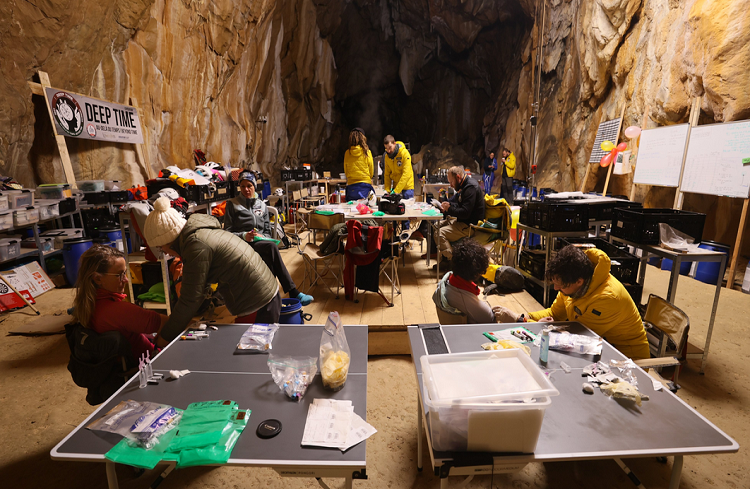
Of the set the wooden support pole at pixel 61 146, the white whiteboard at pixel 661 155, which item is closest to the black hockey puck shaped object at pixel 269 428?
the wooden support pole at pixel 61 146

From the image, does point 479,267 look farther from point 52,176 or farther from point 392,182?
point 52,176

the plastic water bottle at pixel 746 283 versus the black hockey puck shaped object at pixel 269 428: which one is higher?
the black hockey puck shaped object at pixel 269 428

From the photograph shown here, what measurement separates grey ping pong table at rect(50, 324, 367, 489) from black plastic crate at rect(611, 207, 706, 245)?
222 centimetres

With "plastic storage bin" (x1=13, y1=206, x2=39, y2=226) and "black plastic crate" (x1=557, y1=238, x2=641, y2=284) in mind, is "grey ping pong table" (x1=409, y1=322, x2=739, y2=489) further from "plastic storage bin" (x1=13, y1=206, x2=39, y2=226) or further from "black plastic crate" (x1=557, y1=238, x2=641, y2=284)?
"plastic storage bin" (x1=13, y1=206, x2=39, y2=226)

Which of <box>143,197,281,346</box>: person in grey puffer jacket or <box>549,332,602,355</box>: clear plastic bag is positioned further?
<box>143,197,281,346</box>: person in grey puffer jacket

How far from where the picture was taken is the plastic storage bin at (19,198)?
11.8ft

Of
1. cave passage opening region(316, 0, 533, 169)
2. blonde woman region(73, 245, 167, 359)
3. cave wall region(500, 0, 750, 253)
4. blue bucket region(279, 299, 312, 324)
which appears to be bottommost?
blue bucket region(279, 299, 312, 324)

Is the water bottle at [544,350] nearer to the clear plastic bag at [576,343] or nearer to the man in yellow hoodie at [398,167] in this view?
the clear plastic bag at [576,343]

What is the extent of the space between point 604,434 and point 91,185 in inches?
218

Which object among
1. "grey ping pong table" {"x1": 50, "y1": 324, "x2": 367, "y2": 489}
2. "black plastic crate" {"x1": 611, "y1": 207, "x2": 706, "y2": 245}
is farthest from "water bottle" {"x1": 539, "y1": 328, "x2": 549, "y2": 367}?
"black plastic crate" {"x1": 611, "y1": 207, "x2": 706, "y2": 245}

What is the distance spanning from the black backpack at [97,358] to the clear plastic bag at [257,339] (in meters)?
0.53

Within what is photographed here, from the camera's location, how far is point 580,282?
1.89 metres

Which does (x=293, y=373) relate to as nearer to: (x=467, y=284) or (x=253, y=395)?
(x=253, y=395)

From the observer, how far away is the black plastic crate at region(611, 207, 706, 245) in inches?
104
